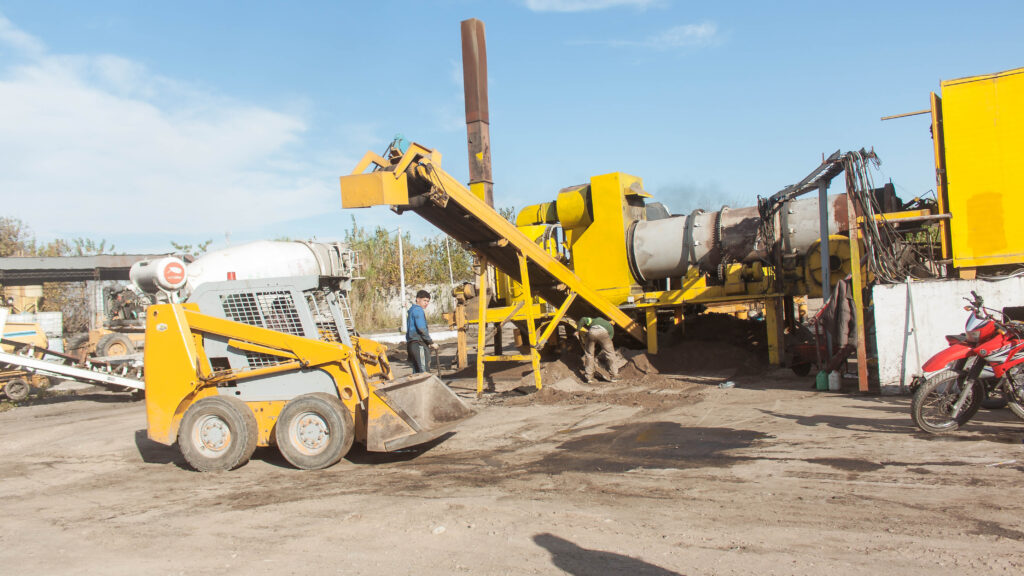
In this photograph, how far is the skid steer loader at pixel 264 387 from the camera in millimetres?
7117

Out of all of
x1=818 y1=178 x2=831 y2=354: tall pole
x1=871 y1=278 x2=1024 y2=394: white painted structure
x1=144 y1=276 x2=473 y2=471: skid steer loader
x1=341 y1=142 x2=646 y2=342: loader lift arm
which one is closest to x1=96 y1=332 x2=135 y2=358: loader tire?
x1=341 y1=142 x2=646 y2=342: loader lift arm

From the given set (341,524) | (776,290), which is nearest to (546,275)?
(776,290)

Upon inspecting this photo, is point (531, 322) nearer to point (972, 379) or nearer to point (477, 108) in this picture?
point (972, 379)

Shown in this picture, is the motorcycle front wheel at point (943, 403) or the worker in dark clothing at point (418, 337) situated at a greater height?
the worker in dark clothing at point (418, 337)

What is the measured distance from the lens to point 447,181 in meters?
10.3

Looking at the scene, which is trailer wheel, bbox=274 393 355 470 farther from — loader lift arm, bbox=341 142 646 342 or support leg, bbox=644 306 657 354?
support leg, bbox=644 306 657 354

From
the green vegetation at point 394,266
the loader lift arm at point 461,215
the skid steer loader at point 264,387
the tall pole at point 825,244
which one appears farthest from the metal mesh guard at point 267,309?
the green vegetation at point 394,266

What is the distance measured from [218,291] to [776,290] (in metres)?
9.03

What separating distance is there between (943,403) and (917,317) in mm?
2932

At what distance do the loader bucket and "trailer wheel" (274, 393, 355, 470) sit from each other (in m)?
0.26

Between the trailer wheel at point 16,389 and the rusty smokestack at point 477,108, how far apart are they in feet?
33.6

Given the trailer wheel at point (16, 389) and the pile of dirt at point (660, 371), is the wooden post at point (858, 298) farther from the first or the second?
the trailer wheel at point (16, 389)

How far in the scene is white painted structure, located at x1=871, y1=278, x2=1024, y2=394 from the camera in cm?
949

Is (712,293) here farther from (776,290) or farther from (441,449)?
(441,449)
